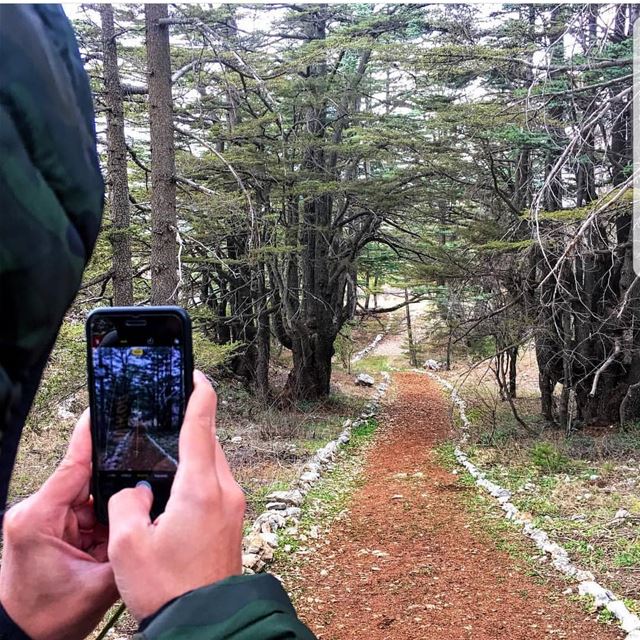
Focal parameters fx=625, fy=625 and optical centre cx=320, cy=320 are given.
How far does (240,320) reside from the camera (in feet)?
47.2

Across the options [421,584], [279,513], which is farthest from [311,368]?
[421,584]

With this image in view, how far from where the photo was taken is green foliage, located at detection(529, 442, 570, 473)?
872 centimetres

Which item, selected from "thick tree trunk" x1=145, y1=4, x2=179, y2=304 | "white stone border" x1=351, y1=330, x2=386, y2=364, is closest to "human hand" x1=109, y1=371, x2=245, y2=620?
"thick tree trunk" x1=145, y1=4, x2=179, y2=304

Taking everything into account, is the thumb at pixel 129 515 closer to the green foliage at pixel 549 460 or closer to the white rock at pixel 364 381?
the green foliage at pixel 549 460

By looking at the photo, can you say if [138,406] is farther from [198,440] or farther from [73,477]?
[198,440]

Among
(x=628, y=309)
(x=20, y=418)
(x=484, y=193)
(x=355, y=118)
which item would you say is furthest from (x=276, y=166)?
(x=20, y=418)

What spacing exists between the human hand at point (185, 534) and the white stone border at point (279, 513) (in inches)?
164

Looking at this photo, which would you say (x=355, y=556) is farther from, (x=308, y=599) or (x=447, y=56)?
(x=447, y=56)

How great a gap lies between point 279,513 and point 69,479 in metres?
6.34

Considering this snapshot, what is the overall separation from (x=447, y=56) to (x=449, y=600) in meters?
6.69

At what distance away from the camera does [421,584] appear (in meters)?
5.59

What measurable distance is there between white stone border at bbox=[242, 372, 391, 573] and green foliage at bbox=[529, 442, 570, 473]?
3.13 meters

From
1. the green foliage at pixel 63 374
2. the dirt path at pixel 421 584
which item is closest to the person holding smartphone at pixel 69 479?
the dirt path at pixel 421 584

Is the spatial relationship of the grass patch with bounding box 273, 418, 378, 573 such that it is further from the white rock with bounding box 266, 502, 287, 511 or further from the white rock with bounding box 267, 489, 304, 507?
the white rock with bounding box 266, 502, 287, 511
